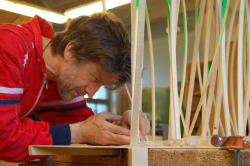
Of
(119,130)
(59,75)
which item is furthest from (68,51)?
(119,130)

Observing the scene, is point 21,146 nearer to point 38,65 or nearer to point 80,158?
point 80,158

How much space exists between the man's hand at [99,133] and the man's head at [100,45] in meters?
0.17

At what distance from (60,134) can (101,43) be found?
0.30 meters

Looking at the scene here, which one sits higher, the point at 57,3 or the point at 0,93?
the point at 57,3

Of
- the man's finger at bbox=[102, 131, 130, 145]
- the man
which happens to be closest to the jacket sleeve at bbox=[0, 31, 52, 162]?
the man

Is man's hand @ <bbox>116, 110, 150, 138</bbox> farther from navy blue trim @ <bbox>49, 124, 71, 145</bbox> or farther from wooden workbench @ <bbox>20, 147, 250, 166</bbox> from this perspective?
wooden workbench @ <bbox>20, 147, 250, 166</bbox>

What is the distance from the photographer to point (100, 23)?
3.07ft

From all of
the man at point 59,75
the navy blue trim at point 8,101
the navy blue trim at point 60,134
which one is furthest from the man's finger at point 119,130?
the navy blue trim at point 8,101

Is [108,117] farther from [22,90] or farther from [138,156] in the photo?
[138,156]

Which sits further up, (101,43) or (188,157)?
(101,43)

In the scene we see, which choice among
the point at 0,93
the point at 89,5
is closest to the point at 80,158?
the point at 0,93

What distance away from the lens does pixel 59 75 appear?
3.11ft

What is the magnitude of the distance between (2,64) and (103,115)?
31 centimetres

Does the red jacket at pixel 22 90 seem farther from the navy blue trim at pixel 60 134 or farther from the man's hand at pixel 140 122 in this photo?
the man's hand at pixel 140 122
